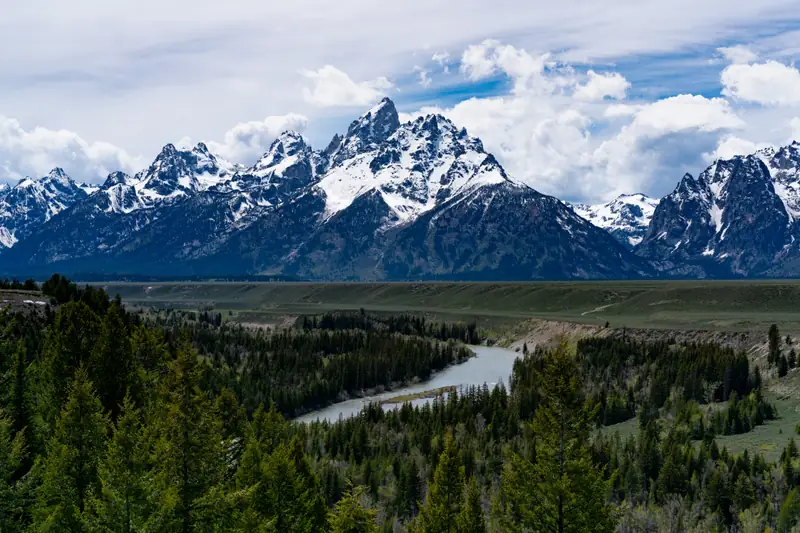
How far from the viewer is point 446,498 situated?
4562cm

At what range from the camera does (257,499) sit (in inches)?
1743

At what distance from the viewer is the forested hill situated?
128 ft

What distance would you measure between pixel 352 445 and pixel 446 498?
198 ft

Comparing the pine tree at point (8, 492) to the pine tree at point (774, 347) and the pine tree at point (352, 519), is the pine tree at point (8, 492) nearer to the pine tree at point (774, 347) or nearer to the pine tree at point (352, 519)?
the pine tree at point (352, 519)

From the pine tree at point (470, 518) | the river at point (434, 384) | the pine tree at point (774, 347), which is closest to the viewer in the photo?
the pine tree at point (470, 518)

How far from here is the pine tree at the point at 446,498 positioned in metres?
45.2

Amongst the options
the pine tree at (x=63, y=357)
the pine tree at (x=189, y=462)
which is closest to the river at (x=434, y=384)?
the pine tree at (x=63, y=357)

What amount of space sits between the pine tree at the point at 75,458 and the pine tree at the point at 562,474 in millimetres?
24261

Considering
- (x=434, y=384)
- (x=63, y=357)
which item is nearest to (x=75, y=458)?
(x=63, y=357)

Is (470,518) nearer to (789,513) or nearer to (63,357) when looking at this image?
(63,357)

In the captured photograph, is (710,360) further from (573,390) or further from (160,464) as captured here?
(160,464)

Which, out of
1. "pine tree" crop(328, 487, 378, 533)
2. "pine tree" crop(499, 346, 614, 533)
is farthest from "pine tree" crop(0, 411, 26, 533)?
"pine tree" crop(499, 346, 614, 533)

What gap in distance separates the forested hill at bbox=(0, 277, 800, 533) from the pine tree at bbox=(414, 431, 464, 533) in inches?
4.7

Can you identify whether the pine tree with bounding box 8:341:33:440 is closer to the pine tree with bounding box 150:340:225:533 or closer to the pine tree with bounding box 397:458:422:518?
the pine tree with bounding box 150:340:225:533
